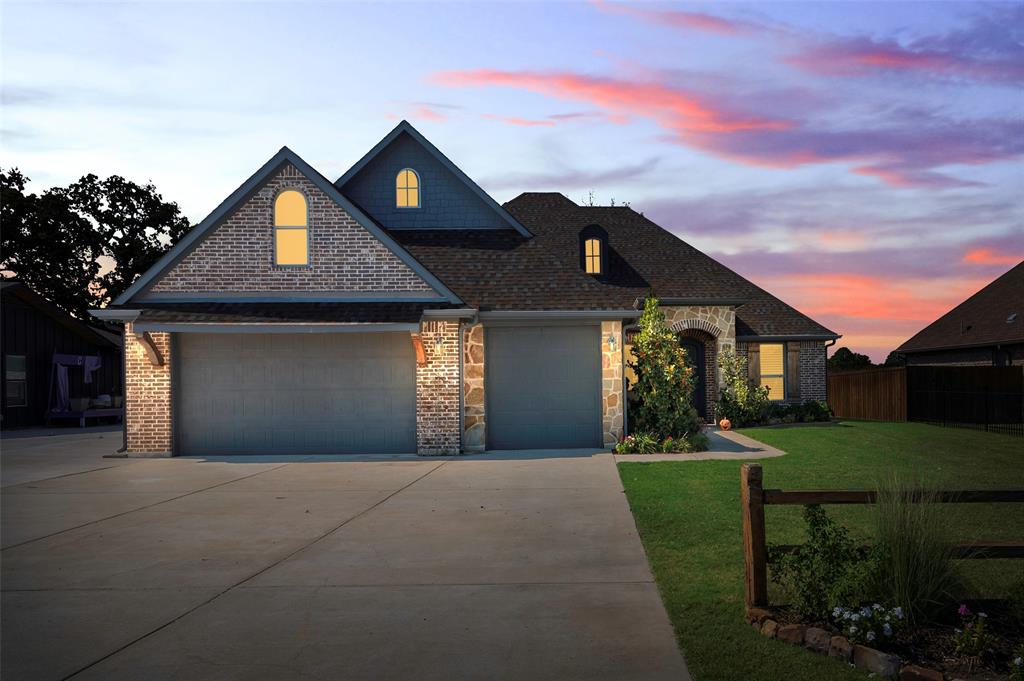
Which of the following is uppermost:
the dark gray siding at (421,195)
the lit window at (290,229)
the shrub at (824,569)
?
the dark gray siding at (421,195)

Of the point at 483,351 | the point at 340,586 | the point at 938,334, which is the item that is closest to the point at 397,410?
the point at 483,351

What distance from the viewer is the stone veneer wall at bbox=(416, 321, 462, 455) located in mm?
17578

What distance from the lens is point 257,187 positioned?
17734mm

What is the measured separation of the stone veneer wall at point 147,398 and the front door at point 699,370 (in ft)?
50.8

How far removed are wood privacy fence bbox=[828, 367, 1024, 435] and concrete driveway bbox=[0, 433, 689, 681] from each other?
1780 cm

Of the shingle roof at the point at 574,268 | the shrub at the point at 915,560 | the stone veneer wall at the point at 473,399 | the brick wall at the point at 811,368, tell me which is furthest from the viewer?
the brick wall at the point at 811,368

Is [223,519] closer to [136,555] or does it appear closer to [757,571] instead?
[136,555]

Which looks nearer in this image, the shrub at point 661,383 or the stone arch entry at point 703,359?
the shrub at point 661,383

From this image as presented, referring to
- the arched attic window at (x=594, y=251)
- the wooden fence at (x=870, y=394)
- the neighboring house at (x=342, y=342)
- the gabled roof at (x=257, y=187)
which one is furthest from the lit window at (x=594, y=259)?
the wooden fence at (x=870, y=394)

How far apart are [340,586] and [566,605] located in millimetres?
2069

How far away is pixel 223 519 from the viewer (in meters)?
10.6

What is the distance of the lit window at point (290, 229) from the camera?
17.8 metres

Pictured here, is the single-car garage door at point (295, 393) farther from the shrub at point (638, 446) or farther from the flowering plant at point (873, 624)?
the flowering plant at point (873, 624)

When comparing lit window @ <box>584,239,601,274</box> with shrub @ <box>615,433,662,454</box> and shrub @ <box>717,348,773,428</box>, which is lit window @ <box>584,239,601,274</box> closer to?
shrub @ <box>717,348,773,428</box>
